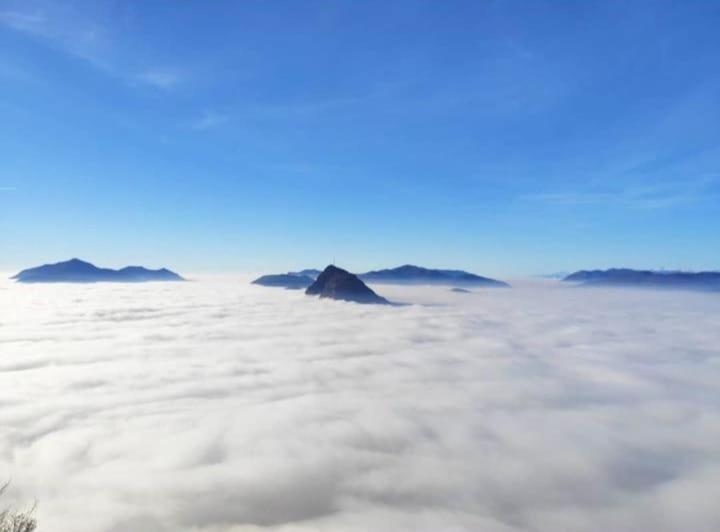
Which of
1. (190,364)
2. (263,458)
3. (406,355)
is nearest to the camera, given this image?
(263,458)

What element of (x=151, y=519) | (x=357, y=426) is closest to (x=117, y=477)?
(x=151, y=519)

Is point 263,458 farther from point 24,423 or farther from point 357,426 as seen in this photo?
point 24,423

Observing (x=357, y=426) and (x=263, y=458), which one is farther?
(x=357, y=426)

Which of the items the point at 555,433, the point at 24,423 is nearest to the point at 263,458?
the point at 24,423

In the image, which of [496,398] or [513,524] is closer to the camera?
[513,524]

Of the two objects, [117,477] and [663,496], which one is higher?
[117,477]

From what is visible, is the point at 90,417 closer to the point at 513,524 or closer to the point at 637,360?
the point at 513,524

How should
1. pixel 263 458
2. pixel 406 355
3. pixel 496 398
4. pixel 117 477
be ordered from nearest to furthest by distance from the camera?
pixel 117 477 → pixel 263 458 → pixel 496 398 → pixel 406 355

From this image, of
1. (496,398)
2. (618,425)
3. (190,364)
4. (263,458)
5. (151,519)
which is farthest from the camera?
(190,364)

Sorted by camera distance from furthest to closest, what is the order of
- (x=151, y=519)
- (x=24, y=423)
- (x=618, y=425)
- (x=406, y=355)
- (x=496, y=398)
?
(x=406, y=355)
(x=496, y=398)
(x=618, y=425)
(x=24, y=423)
(x=151, y=519)
